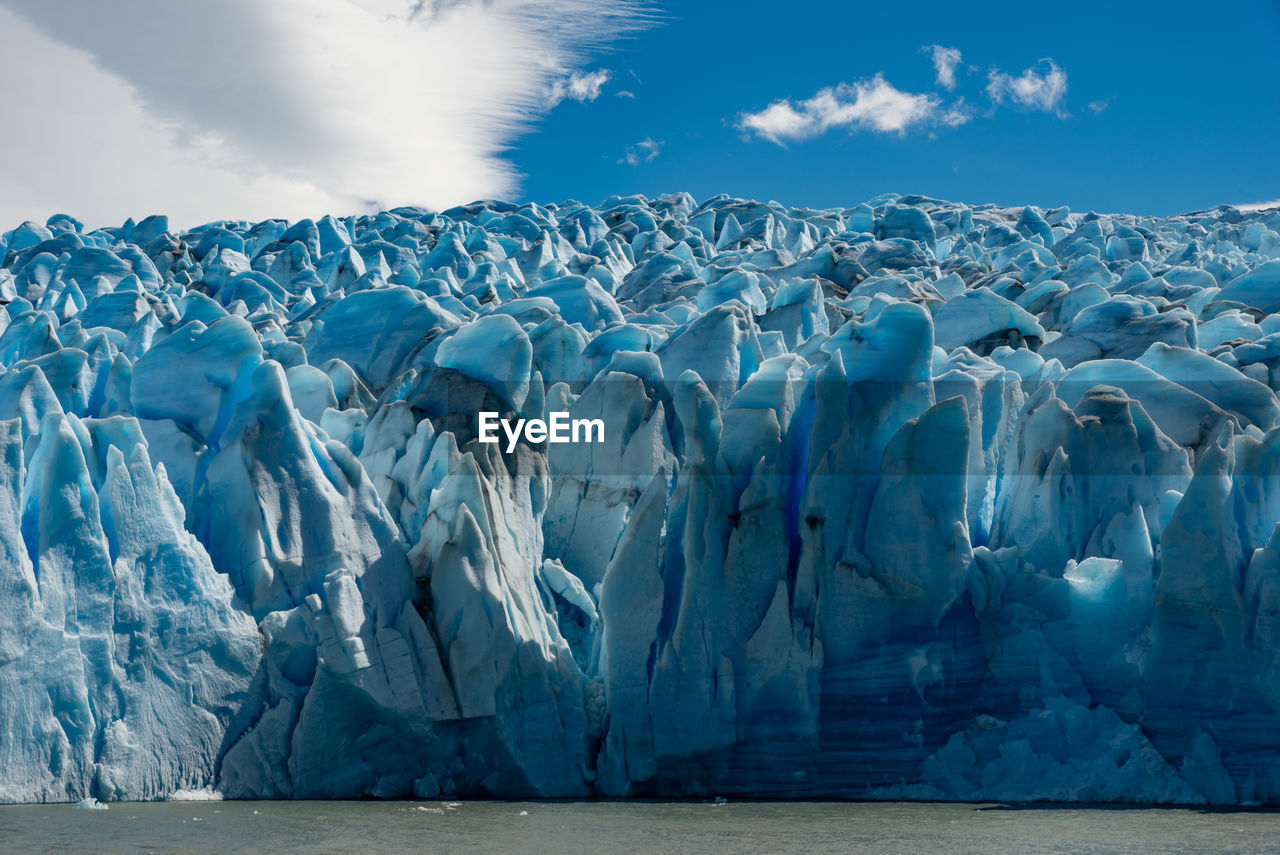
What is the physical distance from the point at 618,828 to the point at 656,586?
2.52m

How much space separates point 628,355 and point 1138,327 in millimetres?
7144

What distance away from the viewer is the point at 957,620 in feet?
34.9

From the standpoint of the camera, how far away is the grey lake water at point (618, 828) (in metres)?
8.12

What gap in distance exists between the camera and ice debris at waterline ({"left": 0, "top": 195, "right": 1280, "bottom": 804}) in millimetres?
10102

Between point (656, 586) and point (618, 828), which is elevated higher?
point (656, 586)

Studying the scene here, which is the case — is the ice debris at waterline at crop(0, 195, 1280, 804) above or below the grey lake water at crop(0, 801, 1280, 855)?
above

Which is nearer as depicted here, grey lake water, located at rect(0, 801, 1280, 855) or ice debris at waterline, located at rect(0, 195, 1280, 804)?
grey lake water, located at rect(0, 801, 1280, 855)

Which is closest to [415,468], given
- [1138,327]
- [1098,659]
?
[1098,659]

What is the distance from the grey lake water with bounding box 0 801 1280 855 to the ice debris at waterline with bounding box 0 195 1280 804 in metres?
0.53

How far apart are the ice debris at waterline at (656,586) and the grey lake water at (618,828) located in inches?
20.8

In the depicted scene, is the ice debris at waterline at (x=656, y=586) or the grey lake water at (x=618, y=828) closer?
the grey lake water at (x=618, y=828)

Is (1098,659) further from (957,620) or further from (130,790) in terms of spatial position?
(130,790)

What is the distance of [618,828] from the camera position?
29.5 ft

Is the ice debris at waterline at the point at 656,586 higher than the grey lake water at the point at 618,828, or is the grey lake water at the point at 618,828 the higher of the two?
the ice debris at waterline at the point at 656,586
